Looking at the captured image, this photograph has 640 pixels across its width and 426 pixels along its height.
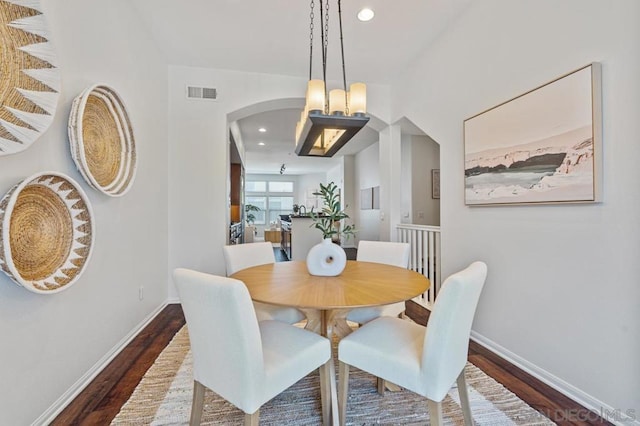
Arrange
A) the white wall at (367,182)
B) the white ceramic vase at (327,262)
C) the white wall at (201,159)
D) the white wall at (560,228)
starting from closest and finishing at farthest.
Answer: the white wall at (560,228)
the white ceramic vase at (327,262)
the white wall at (201,159)
the white wall at (367,182)

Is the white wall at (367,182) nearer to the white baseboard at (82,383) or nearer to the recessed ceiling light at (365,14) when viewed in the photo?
the recessed ceiling light at (365,14)

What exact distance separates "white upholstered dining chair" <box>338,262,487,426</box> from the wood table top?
219mm

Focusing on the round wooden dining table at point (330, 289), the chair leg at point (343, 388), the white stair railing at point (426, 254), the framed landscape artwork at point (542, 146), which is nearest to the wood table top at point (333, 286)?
the round wooden dining table at point (330, 289)

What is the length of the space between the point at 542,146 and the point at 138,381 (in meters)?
2.98

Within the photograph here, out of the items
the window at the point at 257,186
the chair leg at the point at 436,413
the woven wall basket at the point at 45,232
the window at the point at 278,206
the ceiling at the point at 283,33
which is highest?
the ceiling at the point at 283,33

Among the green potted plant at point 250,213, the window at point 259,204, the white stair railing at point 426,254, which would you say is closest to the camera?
the white stair railing at point 426,254

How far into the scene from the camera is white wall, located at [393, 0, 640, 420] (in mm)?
1488

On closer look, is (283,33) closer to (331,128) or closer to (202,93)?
(202,93)

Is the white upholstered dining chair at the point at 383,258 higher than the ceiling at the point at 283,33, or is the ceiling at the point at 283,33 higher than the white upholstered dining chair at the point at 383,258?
the ceiling at the point at 283,33

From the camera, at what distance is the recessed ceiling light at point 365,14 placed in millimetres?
2520

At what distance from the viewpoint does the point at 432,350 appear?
1226 mm

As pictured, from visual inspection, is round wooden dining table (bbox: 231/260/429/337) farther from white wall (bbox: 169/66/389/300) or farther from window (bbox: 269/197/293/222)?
window (bbox: 269/197/293/222)

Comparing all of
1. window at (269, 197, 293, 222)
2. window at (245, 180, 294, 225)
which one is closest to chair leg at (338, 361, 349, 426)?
window at (245, 180, 294, 225)

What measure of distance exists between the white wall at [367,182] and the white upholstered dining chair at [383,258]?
12.7 ft
